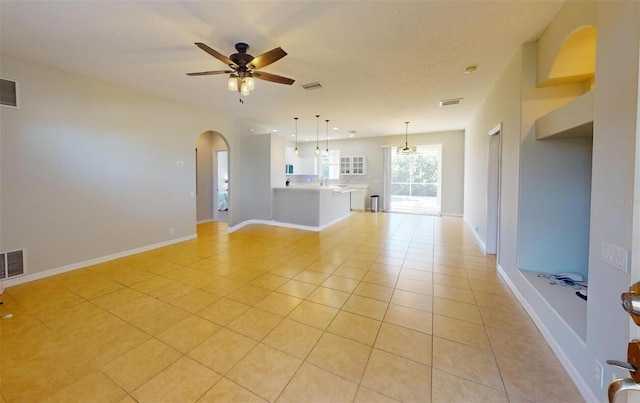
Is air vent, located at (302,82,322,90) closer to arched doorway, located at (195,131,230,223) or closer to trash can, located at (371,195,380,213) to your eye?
arched doorway, located at (195,131,230,223)

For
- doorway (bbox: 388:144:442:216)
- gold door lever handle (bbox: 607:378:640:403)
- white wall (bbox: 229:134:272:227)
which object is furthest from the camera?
doorway (bbox: 388:144:442:216)

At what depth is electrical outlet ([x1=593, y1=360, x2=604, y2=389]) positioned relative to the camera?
1.48 m

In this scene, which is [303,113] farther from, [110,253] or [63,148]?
[110,253]

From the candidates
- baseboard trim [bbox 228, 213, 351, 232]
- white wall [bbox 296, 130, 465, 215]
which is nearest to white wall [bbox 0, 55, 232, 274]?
baseboard trim [bbox 228, 213, 351, 232]

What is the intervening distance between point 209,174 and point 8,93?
4.57m

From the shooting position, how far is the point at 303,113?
6.18 metres

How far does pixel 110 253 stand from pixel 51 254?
735 millimetres

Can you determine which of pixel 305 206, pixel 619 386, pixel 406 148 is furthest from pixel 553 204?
pixel 406 148

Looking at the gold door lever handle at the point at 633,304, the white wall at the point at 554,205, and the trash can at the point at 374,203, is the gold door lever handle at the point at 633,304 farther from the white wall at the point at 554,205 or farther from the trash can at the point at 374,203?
the trash can at the point at 374,203

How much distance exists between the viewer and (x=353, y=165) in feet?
33.0

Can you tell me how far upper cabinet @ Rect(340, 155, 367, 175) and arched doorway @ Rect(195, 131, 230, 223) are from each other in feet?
15.1

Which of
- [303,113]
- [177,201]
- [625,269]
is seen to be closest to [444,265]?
[625,269]

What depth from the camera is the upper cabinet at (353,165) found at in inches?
389

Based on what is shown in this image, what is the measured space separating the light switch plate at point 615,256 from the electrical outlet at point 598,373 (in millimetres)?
631
